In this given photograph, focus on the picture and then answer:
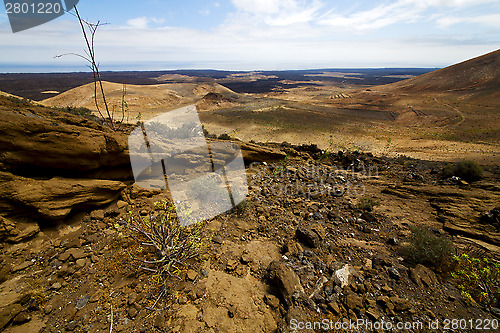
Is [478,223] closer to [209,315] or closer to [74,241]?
[209,315]

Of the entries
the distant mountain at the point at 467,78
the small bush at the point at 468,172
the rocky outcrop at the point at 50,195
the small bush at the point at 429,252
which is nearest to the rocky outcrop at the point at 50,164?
the rocky outcrop at the point at 50,195

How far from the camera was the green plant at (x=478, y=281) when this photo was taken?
114 inches

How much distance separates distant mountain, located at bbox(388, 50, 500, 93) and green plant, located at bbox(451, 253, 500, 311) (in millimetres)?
46549

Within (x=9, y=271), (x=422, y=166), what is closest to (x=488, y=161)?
(x=422, y=166)

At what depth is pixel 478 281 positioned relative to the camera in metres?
3.16

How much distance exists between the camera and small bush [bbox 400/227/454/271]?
11.5 feet

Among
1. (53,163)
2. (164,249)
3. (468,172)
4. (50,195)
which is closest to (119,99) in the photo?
(53,163)

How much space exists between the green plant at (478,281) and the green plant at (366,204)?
77.4 inches

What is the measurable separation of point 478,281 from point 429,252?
0.63 metres

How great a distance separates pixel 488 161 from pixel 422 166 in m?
5.78

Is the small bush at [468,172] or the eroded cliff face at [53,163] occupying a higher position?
the eroded cliff face at [53,163]

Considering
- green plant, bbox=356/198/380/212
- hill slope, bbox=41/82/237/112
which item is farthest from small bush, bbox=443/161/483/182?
hill slope, bbox=41/82/237/112

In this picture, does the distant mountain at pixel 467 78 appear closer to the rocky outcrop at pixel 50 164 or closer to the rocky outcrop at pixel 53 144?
the rocky outcrop at pixel 53 144

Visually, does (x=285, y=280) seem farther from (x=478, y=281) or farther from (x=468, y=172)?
(x=468, y=172)
